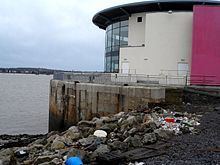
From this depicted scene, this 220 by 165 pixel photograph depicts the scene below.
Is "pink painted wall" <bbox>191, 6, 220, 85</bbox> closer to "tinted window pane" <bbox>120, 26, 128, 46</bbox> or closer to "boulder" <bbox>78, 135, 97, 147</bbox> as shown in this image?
"tinted window pane" <bbox>120, 26, 128, 46</bbox>

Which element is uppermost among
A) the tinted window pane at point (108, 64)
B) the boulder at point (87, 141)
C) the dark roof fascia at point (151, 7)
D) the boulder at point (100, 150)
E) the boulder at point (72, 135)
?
the dark roof fascia at point (151, 7)

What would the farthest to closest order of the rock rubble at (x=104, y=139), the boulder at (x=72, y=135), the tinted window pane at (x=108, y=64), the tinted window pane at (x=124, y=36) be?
1. the tinted window pane at (x=108, y=64)
2. the tinted window pane at (x=124, y=36)
3. the boulder at (x=72, y=135)
4. the rock rubble at (x=104, y=139)

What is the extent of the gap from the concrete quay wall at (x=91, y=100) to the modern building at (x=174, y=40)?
6.06 m

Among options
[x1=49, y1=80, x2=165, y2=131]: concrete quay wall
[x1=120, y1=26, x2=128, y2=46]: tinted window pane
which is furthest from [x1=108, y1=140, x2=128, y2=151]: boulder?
[x1=120, y1=26, x2=128, y2=46]: tinted window pane

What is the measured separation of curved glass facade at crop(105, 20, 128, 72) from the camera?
31188mm

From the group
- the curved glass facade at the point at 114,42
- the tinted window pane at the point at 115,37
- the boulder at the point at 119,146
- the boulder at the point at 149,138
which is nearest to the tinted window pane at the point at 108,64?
the curved glass facade at the point at 114,42

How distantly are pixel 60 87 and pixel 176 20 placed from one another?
32.4 ft

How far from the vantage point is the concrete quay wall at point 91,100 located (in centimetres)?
1756

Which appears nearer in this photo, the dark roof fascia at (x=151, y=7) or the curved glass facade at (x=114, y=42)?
the dark roof fascia at (x=151, y=7)

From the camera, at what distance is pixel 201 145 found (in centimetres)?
942

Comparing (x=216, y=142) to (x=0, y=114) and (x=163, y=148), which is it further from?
(x=0, y=114)

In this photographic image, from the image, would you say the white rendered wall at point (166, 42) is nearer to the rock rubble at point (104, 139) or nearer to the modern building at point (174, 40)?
the modern building at point (174, 40)

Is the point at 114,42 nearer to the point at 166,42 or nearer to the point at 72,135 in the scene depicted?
the point at 166,42

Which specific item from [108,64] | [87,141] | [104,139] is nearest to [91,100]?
[104,139]
